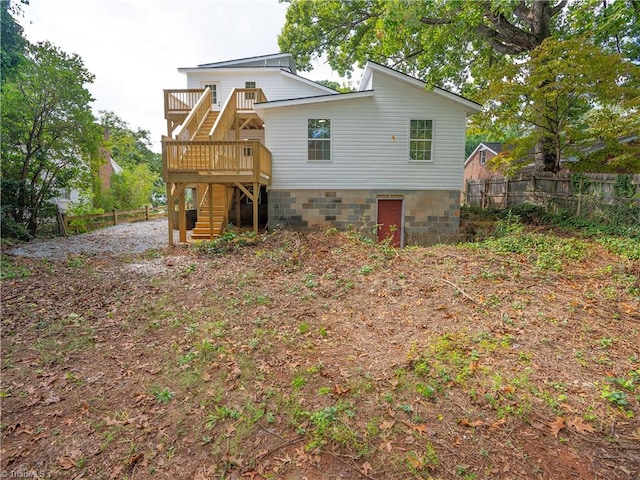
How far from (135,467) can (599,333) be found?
5.44 meters

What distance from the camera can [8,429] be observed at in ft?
9.53

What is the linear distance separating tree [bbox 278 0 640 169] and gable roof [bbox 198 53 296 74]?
1.98 ft

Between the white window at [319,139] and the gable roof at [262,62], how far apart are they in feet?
25.3

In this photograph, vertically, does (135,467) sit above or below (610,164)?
below

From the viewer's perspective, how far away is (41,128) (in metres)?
11.2

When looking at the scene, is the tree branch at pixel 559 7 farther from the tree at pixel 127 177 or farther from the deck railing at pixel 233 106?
the tree at pixel 127 177

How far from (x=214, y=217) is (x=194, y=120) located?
3551mm

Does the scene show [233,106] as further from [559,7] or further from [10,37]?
[10,37]

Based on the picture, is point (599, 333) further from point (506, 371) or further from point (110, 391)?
point (110, 391)

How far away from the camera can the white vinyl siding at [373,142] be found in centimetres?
1151

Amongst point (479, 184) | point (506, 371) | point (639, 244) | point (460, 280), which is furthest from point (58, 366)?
point (479, 184)

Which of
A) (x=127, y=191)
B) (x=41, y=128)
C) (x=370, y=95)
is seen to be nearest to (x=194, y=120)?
(x=41, y=128)

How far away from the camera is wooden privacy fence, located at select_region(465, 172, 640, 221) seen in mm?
8781

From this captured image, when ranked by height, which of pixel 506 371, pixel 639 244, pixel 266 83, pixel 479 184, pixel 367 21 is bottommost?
pixel 506 371
